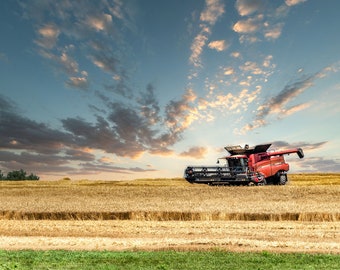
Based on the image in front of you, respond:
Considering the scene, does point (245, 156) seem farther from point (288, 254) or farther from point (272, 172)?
point (288, 254)

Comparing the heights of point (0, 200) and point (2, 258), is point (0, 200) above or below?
above

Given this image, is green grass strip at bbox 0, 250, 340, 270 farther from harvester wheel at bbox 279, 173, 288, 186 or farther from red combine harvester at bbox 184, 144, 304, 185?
harvester wheel at bbox 279, 173, 288, 186

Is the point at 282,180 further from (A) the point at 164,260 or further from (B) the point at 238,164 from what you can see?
(A) the point at 164,260

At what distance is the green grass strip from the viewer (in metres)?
12.2

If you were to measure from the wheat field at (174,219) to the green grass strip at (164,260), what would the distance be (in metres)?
1.62

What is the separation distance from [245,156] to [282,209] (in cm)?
1194

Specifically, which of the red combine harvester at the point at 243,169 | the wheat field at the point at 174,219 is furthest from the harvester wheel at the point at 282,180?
the wheat field at the point at 174,219

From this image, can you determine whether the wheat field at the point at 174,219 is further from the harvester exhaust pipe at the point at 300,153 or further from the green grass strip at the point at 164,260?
the harvester exhaust pipe at the point at 300,153

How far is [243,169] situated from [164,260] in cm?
2455

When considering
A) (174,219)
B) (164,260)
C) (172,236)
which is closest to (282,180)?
(174,219)

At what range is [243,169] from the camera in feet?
121

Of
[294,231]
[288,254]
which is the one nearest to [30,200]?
[294,231]

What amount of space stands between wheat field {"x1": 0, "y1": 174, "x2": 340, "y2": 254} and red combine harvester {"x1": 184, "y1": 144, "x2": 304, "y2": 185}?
2.91 metres

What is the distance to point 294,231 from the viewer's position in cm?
1962
